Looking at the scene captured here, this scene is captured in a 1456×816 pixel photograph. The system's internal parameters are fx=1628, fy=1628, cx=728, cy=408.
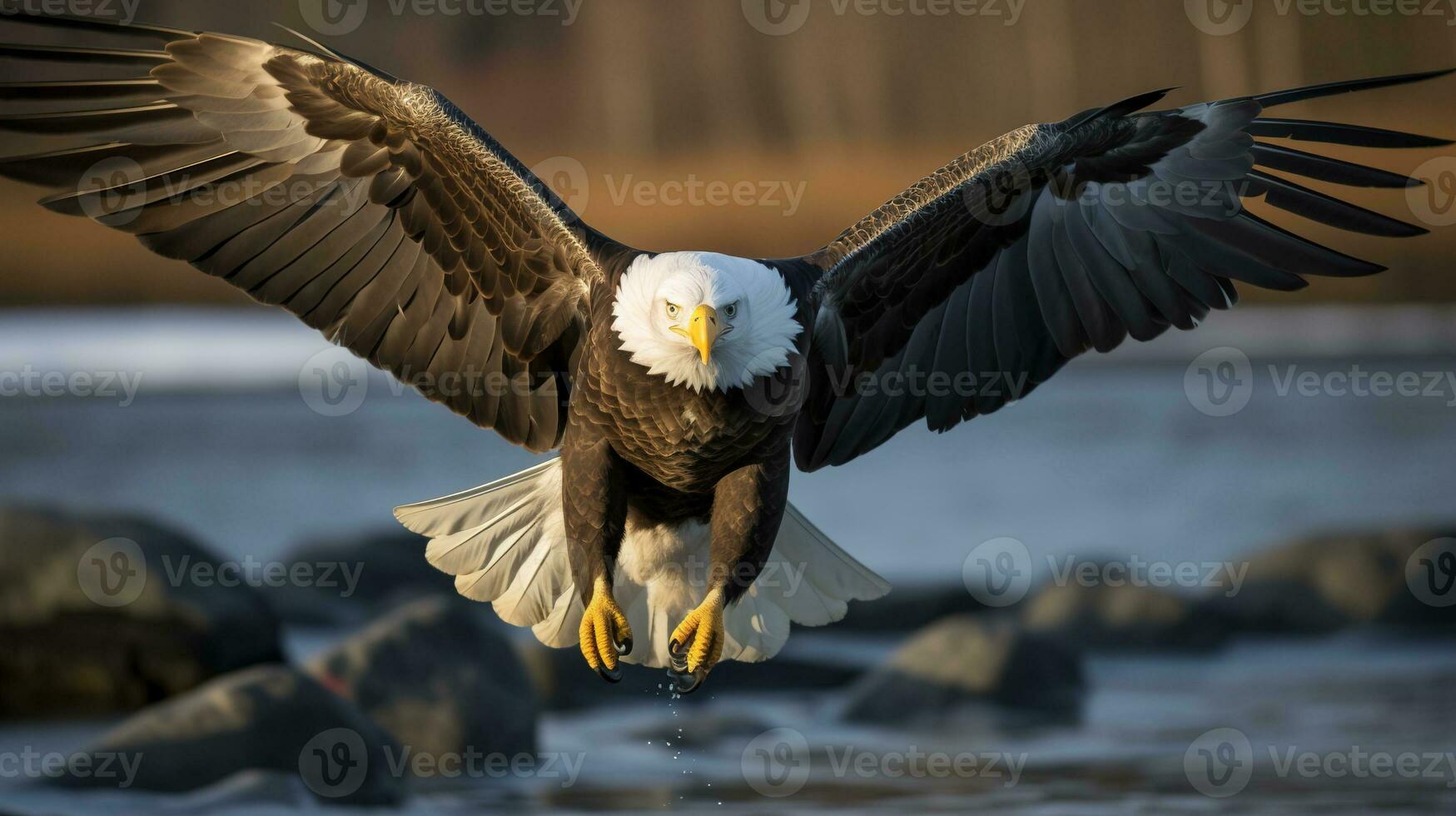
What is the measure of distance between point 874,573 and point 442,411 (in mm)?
14449

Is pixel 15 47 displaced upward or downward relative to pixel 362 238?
upward

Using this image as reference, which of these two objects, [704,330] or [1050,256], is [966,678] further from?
[704,330]

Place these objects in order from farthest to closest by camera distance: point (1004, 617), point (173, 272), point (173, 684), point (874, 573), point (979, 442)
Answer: point (979, 442) < point (173, 272) < point (1004, 617) < point (173, 684) < point (874, 573)

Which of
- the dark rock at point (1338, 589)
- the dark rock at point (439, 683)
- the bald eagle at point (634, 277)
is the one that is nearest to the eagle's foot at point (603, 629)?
the bald eagle at point (634, 277)

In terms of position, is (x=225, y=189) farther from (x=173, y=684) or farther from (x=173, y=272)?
(x=173, y=272)

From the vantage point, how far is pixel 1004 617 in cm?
807

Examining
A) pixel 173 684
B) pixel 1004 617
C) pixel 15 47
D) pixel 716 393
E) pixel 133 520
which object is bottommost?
pixel 1004 617

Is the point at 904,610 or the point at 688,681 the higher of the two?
the point at 688,681

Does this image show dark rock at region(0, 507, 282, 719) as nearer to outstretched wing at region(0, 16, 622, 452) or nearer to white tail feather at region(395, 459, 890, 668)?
white tail feather at region(395, 459, 890, 668)

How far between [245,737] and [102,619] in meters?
1.16

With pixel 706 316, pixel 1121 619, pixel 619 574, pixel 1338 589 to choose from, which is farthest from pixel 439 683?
pixel 1338 589

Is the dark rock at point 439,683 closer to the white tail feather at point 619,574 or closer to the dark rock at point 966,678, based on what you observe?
the dark rock at point 966,678

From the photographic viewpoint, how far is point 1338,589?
8.87 metres

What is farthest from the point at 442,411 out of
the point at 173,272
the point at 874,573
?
the point at 874,573
